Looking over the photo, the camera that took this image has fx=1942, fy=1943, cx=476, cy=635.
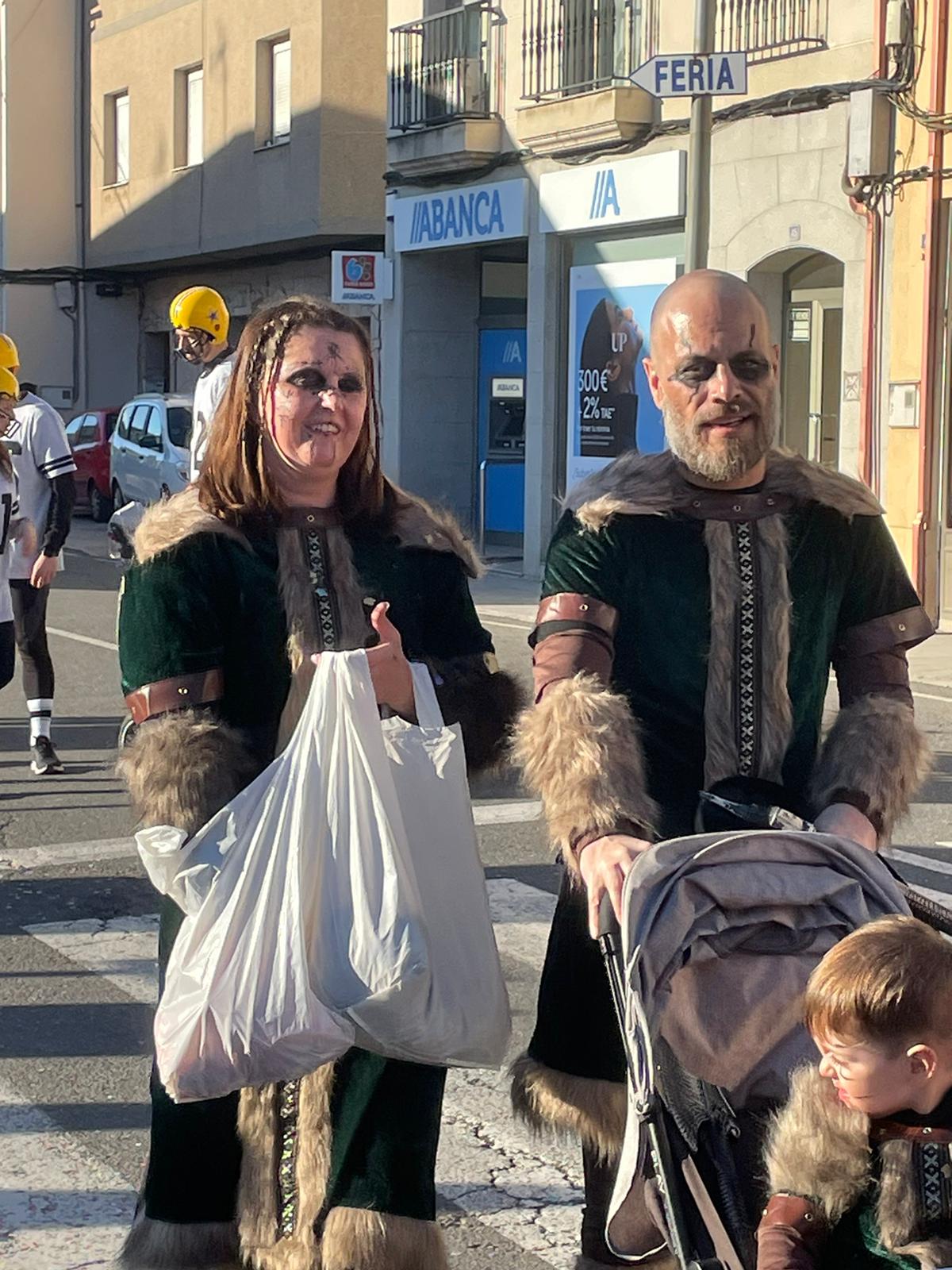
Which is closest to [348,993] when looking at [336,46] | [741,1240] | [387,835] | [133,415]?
[387,835]

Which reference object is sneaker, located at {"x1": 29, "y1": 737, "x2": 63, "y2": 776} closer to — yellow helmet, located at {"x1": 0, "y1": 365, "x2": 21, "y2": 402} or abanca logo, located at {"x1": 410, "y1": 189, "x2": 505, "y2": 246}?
yellow helmet, located at {"x1": 0, "y1": 365, "x2": 21, "y2": 402}

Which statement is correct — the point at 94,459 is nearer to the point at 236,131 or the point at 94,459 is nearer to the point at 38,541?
the point at 236,131

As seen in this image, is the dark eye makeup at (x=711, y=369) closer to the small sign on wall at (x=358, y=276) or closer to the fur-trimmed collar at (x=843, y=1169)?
the fur-trimmed collar at (x=843, y=1169)

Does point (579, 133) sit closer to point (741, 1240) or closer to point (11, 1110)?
point (11, 1110)

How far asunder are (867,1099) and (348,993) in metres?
0.88

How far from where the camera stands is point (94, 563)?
20750mm

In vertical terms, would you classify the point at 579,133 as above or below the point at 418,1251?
above

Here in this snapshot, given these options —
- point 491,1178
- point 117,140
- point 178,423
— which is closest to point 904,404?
point 178,423

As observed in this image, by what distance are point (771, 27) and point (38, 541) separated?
9.41 meters

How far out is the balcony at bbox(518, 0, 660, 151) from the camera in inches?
701

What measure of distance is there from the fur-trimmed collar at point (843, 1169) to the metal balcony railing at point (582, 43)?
15900 millimetres

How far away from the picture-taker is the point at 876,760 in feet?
11.0

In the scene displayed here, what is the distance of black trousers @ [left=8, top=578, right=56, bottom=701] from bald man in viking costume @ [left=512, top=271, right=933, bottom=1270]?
6273 mm

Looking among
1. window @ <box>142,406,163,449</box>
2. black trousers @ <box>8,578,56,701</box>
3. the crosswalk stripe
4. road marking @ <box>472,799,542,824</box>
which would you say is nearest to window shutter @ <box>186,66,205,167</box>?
window @ <box>142,406,163,449</box>
